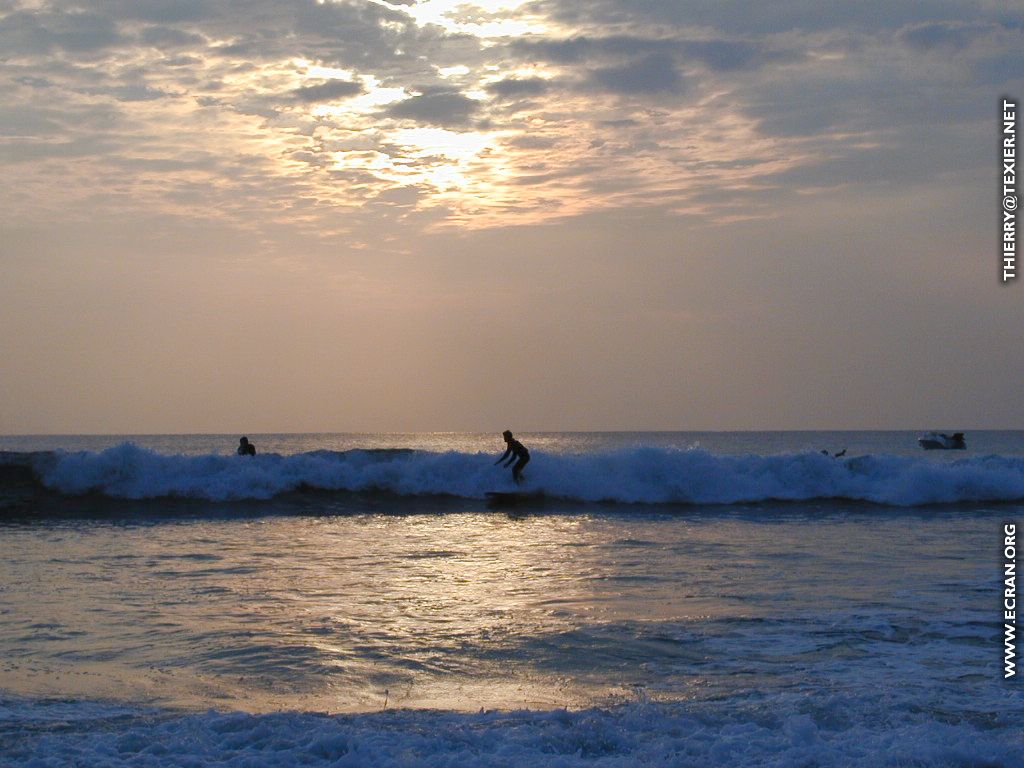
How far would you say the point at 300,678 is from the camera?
8336 millimetres

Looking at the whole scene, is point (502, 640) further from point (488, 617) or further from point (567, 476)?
point (567, 476)

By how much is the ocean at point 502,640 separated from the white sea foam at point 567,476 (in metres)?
3.29

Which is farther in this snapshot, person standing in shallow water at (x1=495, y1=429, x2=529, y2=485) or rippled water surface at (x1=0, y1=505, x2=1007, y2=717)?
person standing in shallow water at (x1=495, y1=429, x2=529, y2=485)

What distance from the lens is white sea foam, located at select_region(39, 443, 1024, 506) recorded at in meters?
25.8

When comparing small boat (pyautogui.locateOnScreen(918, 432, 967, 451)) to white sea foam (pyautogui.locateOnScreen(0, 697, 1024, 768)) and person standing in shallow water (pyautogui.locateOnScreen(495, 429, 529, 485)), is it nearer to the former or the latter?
person standing in shallow water (pyautogui.locateOnScreen(495, 429, 529, 485))

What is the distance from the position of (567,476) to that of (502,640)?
17585 mm

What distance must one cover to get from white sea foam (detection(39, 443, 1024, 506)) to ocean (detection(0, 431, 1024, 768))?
3292mm

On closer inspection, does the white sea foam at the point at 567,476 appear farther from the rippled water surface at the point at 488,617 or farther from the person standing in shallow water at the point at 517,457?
the rippled water surface at the point at 488,617

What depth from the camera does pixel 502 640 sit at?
31.7ft

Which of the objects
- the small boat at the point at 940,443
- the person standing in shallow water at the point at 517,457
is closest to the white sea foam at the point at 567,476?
the person standing in shallow water at the point at 517,457

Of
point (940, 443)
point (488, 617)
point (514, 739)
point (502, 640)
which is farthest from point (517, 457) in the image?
point (940, 443)

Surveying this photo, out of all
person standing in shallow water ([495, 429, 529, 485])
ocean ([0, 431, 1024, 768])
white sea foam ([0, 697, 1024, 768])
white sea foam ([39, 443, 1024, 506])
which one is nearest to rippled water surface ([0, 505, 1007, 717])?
ocean ([0, 431, 1024, 768])

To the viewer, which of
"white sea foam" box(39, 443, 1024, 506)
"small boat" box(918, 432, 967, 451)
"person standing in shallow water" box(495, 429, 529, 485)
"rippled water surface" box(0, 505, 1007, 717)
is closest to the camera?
"rippled water surface" box(0, 505, 1007, 717)

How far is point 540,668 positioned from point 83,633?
16.3ft
